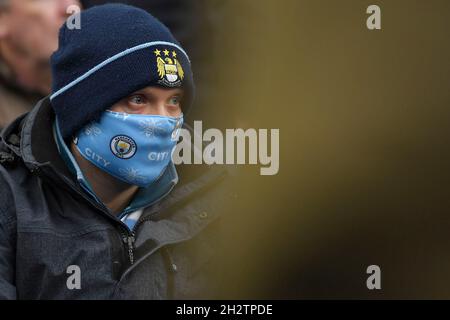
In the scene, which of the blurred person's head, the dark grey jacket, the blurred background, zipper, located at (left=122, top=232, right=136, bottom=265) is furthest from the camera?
the blurred person's head

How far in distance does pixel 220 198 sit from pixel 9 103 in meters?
1.28

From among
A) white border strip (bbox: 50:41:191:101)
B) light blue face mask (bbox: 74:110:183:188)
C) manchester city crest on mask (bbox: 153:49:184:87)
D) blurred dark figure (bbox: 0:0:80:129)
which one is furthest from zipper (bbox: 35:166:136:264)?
blurred dark figure (bbox: 0:0:80:129)

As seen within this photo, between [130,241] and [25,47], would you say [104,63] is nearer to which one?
[130,241]

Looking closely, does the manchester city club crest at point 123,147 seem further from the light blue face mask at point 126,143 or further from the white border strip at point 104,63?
the white border strip at point 104,63

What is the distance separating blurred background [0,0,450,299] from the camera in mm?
2863

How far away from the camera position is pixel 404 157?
9.96 ft

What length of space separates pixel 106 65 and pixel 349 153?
3.35ft

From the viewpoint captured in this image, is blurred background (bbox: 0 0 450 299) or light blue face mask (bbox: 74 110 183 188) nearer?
light blue face mask (bbox: 74 110 183 188)

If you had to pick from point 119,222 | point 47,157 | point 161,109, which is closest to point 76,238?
point 119,222

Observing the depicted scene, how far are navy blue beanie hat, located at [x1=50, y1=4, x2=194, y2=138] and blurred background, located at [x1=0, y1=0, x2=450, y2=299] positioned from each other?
509mm

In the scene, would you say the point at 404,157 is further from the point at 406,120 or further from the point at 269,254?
the point at 269,254

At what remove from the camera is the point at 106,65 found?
7.80 ft

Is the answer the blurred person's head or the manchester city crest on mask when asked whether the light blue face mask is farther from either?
the blurred person's head

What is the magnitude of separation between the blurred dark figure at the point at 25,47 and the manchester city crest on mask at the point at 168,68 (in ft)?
3.79
